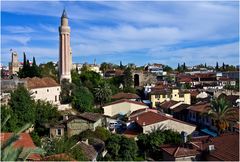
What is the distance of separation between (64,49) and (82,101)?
16.1m

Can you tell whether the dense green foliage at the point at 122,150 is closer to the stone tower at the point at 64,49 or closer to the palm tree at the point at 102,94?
the palm tree at the point at 102,94

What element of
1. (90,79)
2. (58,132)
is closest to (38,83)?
(58,132)

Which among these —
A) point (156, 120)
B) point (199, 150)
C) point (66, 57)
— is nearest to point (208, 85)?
point (66, 57)

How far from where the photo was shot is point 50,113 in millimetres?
38594

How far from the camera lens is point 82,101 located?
154 ft

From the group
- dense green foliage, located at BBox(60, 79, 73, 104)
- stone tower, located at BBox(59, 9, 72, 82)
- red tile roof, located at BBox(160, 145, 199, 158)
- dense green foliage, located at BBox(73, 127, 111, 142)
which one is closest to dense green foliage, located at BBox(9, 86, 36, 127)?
dense green foliage, located at BBox(73, 127, 111, 142)

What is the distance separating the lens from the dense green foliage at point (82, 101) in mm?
46688

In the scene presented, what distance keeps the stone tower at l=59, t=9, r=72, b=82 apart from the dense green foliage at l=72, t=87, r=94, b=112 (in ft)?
35.2

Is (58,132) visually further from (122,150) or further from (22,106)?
(122,150)

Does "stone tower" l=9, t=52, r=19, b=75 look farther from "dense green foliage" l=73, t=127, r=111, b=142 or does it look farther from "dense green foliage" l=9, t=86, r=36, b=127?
"dense green foliage" l=73, t=127, r=111, b=142

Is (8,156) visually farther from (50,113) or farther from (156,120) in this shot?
(50,113)

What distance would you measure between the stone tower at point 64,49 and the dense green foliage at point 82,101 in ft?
35.2

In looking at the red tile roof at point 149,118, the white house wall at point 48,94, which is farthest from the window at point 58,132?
the white house wall at point 48,94

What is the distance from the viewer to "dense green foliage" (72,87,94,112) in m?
46.7
